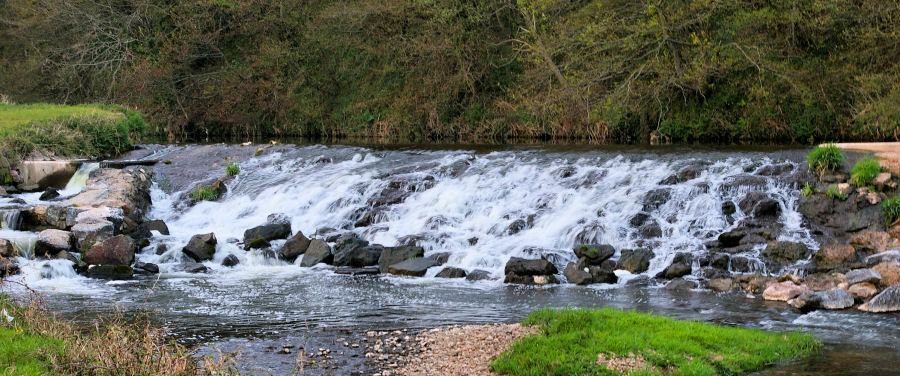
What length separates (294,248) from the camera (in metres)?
13.9

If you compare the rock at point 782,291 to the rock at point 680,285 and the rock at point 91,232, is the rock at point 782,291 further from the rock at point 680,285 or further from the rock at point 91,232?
the rock at point 91,232

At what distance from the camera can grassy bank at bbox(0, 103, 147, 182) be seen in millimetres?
19125

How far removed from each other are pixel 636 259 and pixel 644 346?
522cm

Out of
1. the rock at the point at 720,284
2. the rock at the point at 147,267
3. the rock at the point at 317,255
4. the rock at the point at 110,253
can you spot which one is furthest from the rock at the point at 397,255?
the rock at the point at 720,284

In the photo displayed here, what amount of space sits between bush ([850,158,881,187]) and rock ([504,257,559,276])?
18.2 ft

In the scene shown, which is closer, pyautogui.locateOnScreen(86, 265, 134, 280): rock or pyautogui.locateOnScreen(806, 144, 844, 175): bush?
pyautogui.locateOnScreen(86, 265, 134, 280): rock

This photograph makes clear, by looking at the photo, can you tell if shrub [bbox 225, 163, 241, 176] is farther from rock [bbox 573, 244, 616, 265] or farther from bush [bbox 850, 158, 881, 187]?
bush [bbox 850, 158, 881, 187]

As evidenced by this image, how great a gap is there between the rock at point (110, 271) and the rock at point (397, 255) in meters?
3.86

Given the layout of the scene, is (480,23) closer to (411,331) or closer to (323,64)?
(323,64)

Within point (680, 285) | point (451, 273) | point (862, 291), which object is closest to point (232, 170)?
point (451, 273)

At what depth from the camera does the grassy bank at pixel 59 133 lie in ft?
62.7

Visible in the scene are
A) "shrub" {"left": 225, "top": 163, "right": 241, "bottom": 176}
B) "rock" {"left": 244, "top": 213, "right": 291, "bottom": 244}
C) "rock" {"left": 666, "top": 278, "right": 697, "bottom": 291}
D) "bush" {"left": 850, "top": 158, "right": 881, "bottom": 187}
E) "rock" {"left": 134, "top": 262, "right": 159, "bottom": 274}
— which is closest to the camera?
"rock" {"left": 666, "top": 278, "right": 697, "bottom": 291}

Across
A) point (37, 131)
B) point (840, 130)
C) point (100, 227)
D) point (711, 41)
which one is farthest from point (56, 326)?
point (840, 130)

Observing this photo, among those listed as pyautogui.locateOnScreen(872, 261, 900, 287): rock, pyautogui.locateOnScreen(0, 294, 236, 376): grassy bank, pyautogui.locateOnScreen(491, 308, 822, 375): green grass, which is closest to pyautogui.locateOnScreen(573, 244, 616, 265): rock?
pyautogui.locateOnScreen(872, 261, 900, 287): rock
